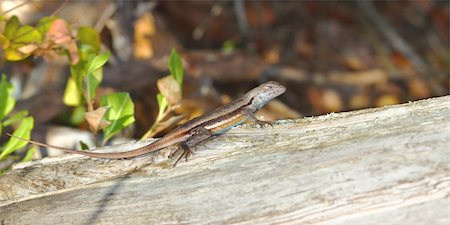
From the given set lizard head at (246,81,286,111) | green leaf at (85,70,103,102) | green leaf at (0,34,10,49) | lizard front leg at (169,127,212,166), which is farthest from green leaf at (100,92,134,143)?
lizard head at (246,81,286,111)

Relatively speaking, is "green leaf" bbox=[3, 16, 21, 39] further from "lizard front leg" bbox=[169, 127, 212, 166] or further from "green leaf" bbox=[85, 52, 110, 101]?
"lizard front leg" bbox=[169, 127, 212, 166]

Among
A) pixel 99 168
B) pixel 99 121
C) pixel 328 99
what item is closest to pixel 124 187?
pixel 99 168

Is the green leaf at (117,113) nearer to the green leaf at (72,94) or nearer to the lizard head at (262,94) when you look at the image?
the green leaf at (72,94)

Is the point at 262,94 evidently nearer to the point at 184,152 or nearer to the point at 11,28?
the point at 184,152

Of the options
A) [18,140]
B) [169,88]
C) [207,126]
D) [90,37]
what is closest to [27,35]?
[90,37]

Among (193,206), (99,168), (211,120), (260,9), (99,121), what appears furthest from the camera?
(260,9)

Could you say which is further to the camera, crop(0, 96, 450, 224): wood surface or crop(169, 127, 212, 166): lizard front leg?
crop(169, 127, 212, 166): lizard front leg

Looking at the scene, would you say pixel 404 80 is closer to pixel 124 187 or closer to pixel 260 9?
pixel 260 9
